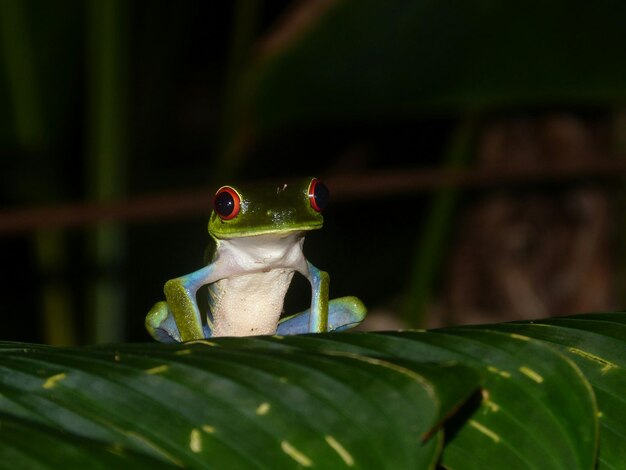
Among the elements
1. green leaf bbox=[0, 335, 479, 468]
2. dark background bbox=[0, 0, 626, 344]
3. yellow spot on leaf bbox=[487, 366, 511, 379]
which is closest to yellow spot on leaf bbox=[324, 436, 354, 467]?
green leaf bbox=[0, 335, 479, 468]

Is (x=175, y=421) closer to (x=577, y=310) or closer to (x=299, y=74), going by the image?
(x=299, y=74)

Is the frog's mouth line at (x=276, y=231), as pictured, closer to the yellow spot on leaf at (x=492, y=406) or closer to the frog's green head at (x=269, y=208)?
the frog's green head at (x=269, y=208)

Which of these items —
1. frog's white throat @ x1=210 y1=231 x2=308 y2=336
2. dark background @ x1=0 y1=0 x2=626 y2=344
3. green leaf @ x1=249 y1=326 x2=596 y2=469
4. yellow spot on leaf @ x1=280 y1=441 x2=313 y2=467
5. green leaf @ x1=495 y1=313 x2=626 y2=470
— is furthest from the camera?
dark background @ x1=0 y1=0 x2=626 y2=344

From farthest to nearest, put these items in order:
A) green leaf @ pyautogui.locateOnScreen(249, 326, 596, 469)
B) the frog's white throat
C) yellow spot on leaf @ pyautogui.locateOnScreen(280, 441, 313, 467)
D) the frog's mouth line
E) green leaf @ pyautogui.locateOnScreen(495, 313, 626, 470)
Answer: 1. the frog's white throat
2. the frog's mouth line
3. green leaf @ pyautogui.locateOnScreen(495, 313, 626, 470)
4. green leaf @ pyautogui.locateOnScreen(249, 326, 596, 469)
5. yellow spot on leaf @ pyautogui.locateOnScreen(280, 441, 313, 467)

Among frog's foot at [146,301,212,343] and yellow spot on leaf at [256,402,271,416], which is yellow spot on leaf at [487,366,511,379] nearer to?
yellow spot on leaf at [256,402,271,416]

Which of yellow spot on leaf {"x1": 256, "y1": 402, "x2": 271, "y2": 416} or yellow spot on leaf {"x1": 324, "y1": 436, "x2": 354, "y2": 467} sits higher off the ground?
yellow spot on leaf {"x1": 256, "y1": 402, "x2": 271, "y2": 416}

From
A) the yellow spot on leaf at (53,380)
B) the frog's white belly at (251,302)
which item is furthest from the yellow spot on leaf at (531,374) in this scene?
the frog's white belly at (251,302)
